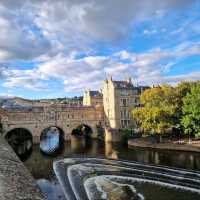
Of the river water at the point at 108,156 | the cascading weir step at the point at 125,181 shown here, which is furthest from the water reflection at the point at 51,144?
the cascading weir step at the point at 125,181

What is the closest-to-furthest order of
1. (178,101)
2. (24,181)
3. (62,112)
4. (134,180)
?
1. (24,181)
2. (134,180)
3. (178,101)
4. (62,112)

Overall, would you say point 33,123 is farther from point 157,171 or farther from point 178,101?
point 157,171

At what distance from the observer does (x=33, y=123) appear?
77.7 meters

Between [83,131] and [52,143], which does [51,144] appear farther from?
[83,131]

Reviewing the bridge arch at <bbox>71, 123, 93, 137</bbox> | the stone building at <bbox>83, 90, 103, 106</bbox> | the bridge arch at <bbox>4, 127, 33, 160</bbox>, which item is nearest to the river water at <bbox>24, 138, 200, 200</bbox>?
the bridge arch at <bbox>4, 127, 33, 160</bbox>

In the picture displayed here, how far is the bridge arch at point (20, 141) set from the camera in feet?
217

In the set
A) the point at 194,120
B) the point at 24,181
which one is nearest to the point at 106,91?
the point at 194,120

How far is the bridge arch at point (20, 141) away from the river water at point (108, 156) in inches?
75.0

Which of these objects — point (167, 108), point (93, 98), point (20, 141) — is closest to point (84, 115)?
point (20, 141)

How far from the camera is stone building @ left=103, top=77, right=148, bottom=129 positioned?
81625 millimetres

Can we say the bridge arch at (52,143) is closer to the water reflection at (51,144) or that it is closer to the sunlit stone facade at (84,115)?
the water reflection at (51,144)

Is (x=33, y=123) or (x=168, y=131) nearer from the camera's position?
(x=168, y=131)

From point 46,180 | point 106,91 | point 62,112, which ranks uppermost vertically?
point 106,91

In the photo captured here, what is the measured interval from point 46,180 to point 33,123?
38030mm
